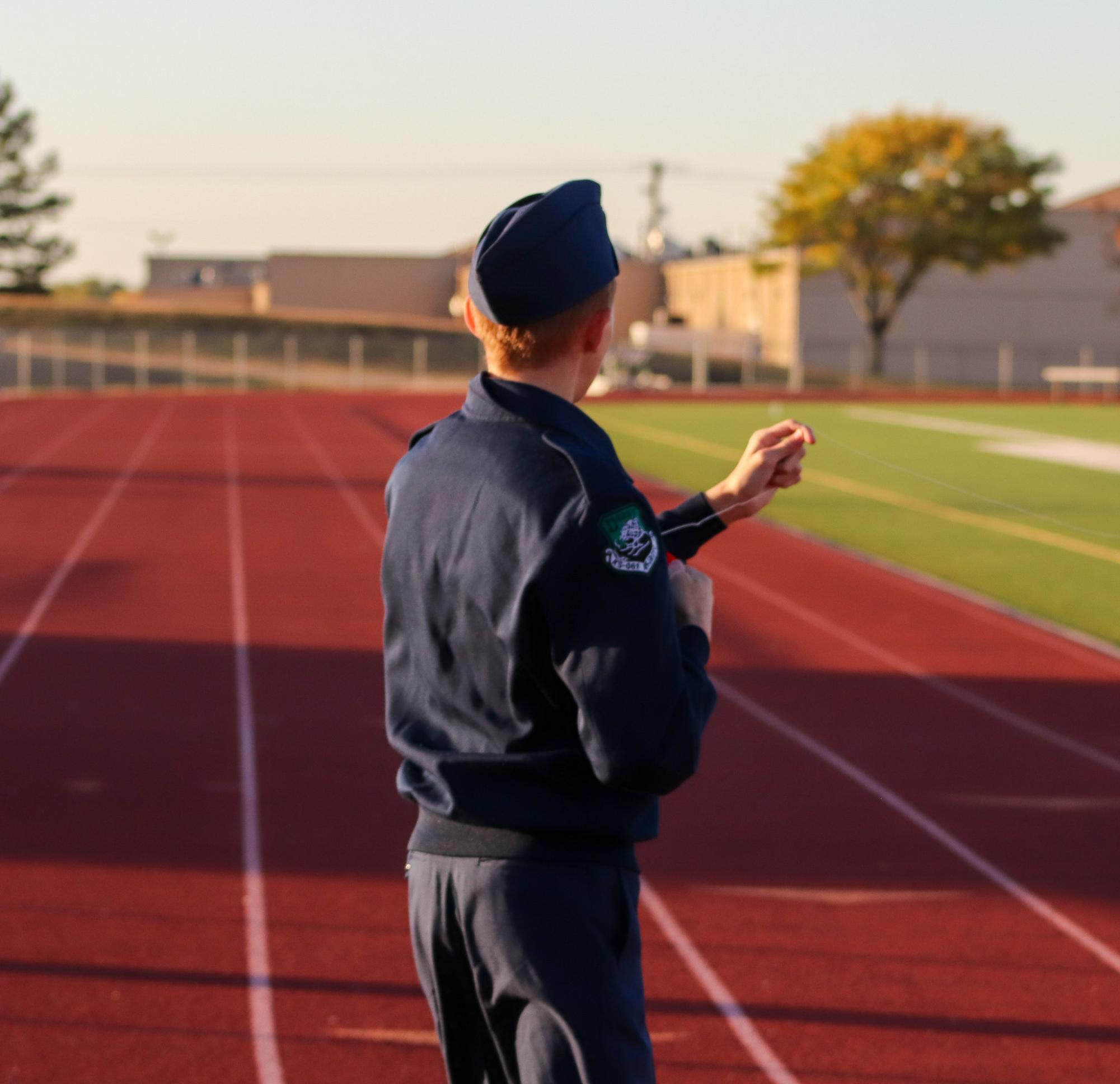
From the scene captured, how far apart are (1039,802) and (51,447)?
22288 mm

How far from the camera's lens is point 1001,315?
64.4 meters

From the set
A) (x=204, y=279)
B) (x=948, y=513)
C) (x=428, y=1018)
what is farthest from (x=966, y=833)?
(x=204, y=279)

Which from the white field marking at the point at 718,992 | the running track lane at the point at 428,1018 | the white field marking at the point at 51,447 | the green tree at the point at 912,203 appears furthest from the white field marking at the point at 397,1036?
the green tree at the point at 912,203

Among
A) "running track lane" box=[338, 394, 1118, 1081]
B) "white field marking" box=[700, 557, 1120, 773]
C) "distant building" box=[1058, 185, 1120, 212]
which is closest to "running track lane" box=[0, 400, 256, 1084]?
"running track lane" box=[338, 394, 1118, 1081]

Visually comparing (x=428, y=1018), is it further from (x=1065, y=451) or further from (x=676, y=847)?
(x=1065, y=451)

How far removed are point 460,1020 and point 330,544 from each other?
1366cm

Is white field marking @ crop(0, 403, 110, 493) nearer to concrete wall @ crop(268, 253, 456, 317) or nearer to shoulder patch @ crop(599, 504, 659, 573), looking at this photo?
shoulder patch @ crop(599, 504, 659, 573)

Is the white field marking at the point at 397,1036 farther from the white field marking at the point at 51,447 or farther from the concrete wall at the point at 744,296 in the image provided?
the concrete wall at the point at 744,296

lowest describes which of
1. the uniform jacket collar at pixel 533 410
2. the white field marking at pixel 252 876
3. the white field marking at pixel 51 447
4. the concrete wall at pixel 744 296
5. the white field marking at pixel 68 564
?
the white field marking at pixel 252 876

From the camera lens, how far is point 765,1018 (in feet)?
16.1

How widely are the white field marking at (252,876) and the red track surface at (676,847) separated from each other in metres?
0.03

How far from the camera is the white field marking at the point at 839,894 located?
19.6ft

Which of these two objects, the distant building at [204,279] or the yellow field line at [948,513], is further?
the distant building at [204,279]

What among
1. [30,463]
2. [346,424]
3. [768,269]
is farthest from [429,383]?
[30,463]
